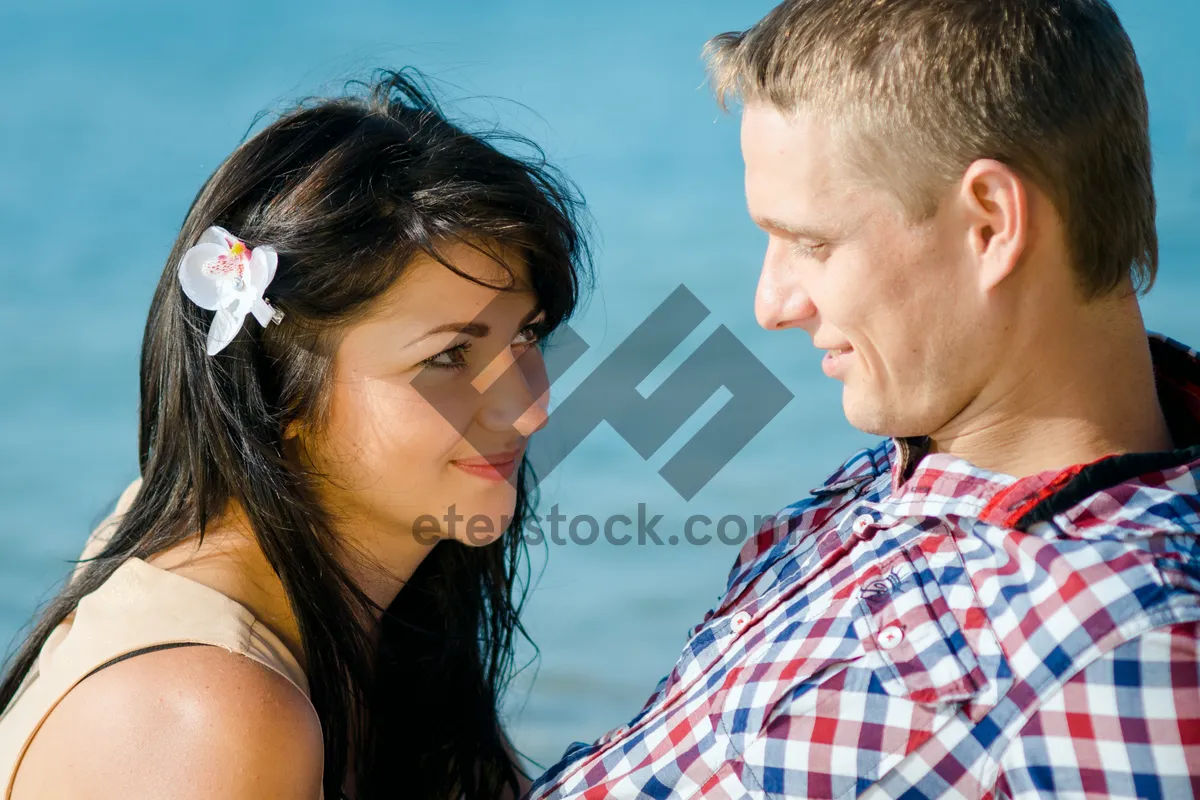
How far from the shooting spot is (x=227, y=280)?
203 cm

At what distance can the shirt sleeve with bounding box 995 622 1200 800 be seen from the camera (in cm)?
133

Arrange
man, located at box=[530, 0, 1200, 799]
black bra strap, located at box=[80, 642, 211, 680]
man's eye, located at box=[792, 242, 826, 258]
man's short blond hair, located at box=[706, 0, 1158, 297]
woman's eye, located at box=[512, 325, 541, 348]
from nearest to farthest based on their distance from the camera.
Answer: man, located at box=[530, 0, 1200, 799] < man's short blond hair, located at box=[706, 0, 1158, 297] < man's eye, located at box=[792, 242, 826, 258] < black bra strap, located at box=[80, 642, 211, 680] < woman's eye, located at box=[512, 325, 541, 348]

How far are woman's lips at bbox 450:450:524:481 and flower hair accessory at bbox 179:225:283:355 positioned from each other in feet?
1.32

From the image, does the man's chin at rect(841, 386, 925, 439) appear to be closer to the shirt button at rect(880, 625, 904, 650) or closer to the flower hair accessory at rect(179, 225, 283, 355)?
the shirt button at rect(880, 625, 904, 650)

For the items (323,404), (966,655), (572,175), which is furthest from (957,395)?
(572,175)

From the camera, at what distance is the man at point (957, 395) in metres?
1.44

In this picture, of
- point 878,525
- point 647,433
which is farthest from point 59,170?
point 878,525

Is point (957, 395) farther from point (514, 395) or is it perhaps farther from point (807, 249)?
point (514, 395)

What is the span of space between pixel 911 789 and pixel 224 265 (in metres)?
1.33

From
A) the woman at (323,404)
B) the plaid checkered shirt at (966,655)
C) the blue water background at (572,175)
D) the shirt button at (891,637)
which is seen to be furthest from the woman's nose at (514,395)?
the blue water background at (572,175)

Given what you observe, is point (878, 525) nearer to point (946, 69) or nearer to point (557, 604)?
point (946, 69)

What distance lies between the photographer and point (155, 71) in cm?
757

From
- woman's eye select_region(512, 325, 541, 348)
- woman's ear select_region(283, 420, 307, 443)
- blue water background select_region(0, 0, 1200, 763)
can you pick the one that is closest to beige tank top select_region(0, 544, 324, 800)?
woman's ear select_region(283, 420, 307, 443)

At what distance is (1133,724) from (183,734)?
47.9 inches
